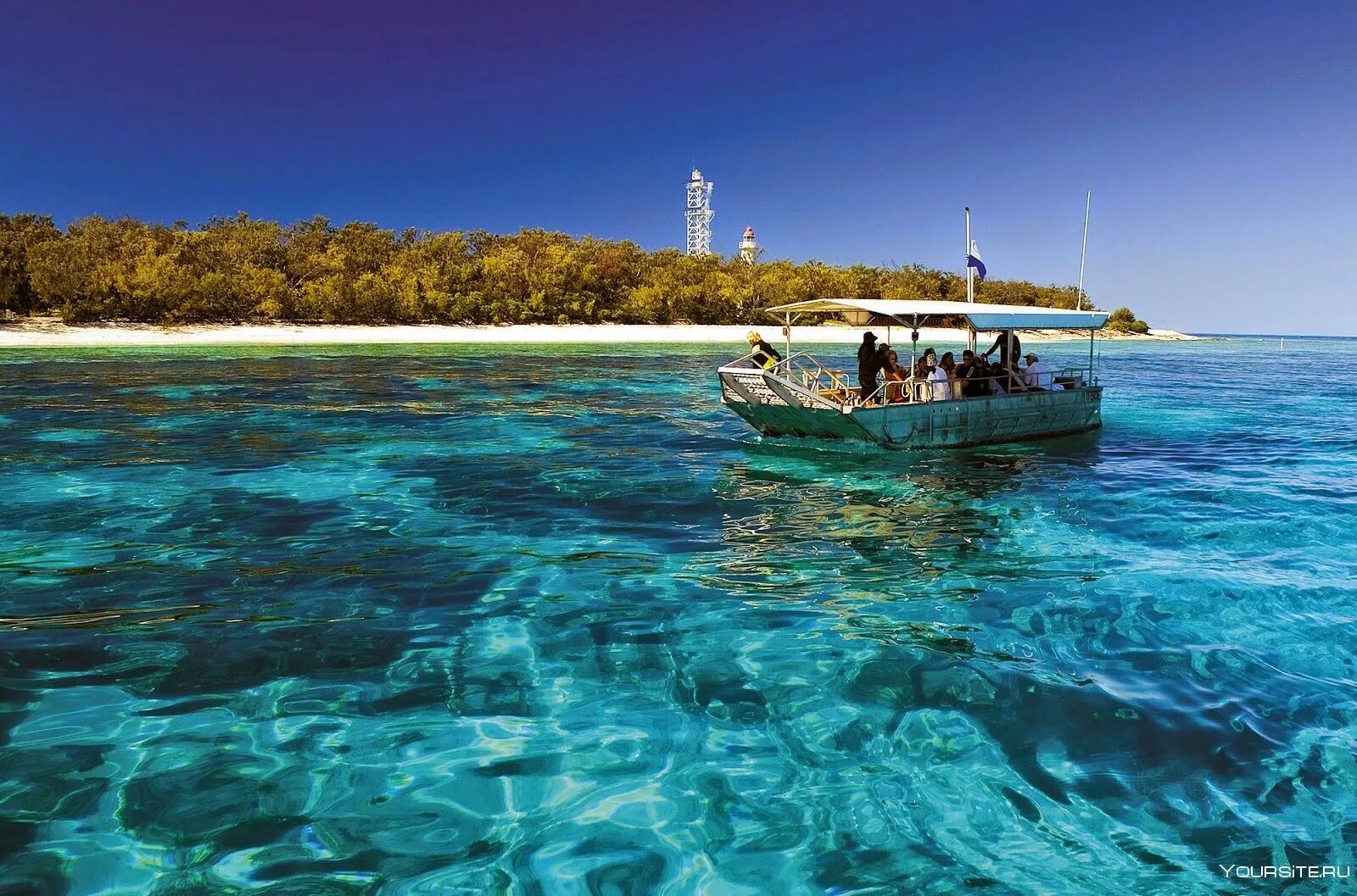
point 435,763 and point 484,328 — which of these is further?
point 484,328

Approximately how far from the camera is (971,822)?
15.8 feet

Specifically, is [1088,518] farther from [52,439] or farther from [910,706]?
[52,439]

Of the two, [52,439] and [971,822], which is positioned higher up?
[52,439]

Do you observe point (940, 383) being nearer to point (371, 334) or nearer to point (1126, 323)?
point (371, 334)

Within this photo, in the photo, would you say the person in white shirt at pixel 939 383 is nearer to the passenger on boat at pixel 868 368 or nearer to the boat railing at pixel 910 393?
the boat railing at pixel 910 393

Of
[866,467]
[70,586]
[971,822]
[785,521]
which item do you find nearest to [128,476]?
[70,586]

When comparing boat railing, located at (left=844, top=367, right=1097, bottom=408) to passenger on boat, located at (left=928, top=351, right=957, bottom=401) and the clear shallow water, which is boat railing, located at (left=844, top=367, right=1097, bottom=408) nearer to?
passenger on boat, located at (left=928, top=351, right=957, bottom=401)

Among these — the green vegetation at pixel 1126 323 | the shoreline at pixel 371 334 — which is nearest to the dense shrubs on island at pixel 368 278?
the shoreline at pixel 371 334

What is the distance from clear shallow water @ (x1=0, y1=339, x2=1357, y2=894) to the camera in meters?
4.55

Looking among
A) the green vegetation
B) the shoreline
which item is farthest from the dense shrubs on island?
the green vegetation

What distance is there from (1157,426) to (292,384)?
3119 cm

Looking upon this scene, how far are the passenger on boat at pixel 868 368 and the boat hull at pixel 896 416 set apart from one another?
2.94 feet

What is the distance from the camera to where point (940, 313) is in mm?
16344

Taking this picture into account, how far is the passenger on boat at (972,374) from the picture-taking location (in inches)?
731
